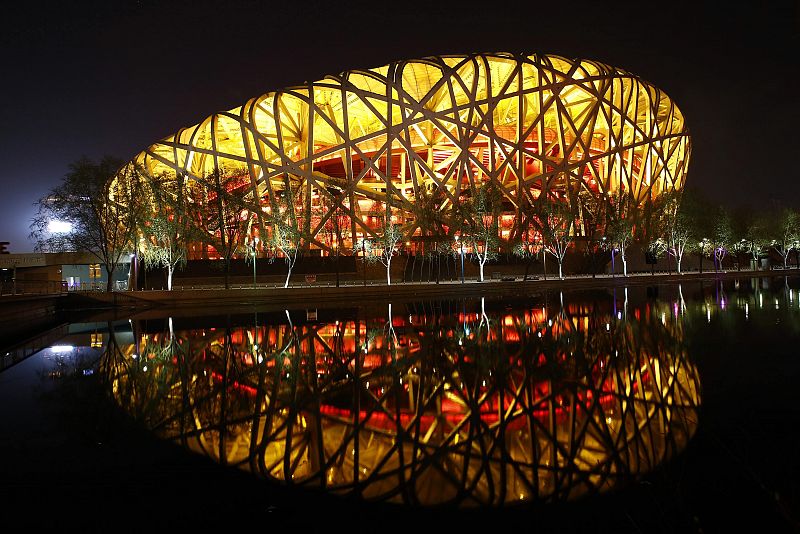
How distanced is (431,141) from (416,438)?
47.0 meters

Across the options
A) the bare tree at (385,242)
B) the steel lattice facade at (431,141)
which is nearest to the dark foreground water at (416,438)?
the bare tree at (385,242)

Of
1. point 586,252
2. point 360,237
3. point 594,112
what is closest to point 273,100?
point 360,237

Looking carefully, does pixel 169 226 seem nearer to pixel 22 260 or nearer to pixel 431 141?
pixel 22 260

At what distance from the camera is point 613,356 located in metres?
9.16

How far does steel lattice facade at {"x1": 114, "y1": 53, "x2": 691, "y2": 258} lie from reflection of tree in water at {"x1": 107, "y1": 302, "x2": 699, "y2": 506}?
2769 cm

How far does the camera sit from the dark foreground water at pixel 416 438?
3.89m

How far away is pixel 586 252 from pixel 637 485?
49505mm

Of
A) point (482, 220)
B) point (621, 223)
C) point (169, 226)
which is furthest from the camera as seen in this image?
point (621, 223)

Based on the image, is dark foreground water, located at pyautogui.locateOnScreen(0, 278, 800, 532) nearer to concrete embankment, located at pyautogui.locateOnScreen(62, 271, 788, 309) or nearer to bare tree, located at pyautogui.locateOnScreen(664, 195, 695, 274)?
concrete embankment, located at pyautogui.locateOnScreen(62, 271, 788, 309)

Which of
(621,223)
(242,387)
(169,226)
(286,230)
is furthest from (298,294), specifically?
(621,223)

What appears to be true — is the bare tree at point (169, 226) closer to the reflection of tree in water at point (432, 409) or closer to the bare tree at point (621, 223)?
the reflection of tree in water at point (432, 409)

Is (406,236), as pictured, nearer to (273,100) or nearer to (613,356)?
(273,100)

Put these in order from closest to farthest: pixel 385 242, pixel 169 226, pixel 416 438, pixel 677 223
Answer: pixel 416 438
pixel 169 226
pixel 385 242
pixel 677 223

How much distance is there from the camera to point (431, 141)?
50219 mm
